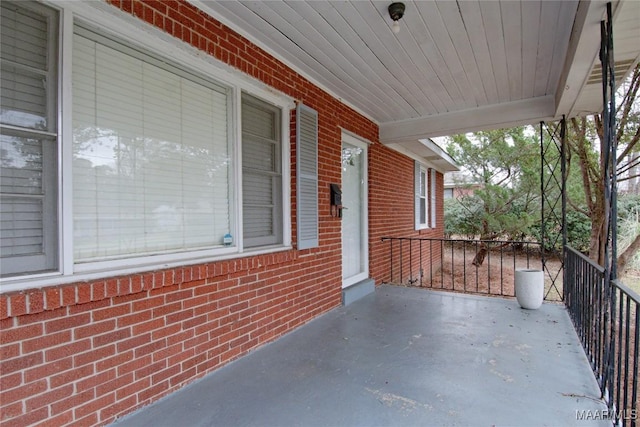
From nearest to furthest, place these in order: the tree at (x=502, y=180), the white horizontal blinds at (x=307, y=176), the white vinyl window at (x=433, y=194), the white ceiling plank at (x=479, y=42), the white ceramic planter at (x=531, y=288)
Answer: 1. the white ceiling plank at (x=479, y=42)
2. the white horizontal blinds at (x=307, y=176)
3. the white ceramic planter at (x=531, y=288)
4. the tree at (x=502, y=180)
5. the white vinyl window at (x=433, y=194)

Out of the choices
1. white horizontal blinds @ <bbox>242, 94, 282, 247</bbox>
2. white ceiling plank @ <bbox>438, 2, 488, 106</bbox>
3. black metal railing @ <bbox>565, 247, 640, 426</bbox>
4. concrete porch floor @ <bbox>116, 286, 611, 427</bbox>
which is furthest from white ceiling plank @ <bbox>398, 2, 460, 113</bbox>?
concrete porch floor @ <bbox>116, 286, 611, 427</bbox>

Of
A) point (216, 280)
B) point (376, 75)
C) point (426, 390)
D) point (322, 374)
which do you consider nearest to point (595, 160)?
point (376, 75)

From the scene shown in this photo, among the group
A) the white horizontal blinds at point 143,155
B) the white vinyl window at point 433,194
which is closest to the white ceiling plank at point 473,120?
the white horizontal blinds at point 143,155

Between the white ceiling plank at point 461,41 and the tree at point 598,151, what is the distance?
2975 mm

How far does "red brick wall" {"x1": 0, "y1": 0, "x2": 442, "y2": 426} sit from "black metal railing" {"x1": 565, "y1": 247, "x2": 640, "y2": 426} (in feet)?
7.86

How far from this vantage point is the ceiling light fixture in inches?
87.6

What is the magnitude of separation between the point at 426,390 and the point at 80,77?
2.83m

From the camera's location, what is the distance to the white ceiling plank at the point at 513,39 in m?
2.33

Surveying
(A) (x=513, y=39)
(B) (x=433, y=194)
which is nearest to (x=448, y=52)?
(A) (x=513, y=39)

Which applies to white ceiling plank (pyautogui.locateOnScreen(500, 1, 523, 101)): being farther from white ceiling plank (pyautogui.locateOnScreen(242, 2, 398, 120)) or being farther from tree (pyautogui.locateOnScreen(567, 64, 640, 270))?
tree (pyautogui.locateOnScreen(567, 64, 640, 270))

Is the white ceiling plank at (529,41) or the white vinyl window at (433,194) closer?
the white ceiling plank at (529,41)

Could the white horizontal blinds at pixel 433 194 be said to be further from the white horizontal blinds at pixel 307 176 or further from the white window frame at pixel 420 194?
the white horizontal blinds at pixel 307 176

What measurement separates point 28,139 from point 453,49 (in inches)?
123

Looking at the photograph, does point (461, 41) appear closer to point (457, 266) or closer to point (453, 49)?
point (453, 49)
